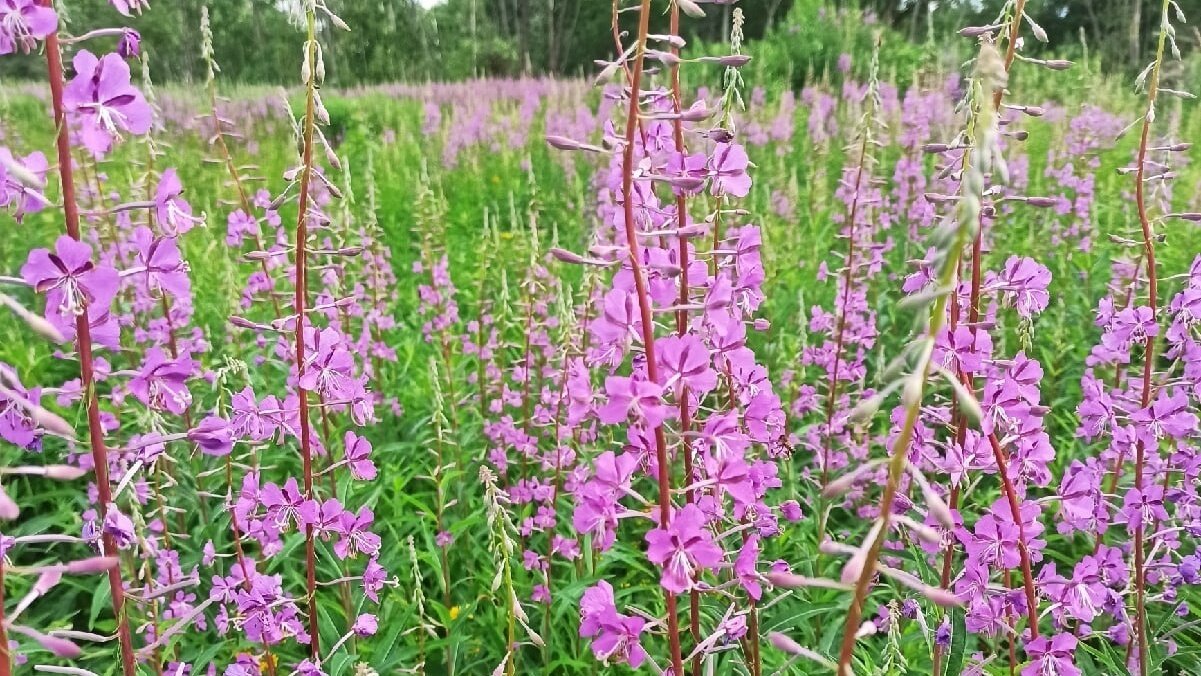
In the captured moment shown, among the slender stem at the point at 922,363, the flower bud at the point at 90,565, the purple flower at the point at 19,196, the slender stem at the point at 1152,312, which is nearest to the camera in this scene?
the slender stem at the point at 922,363

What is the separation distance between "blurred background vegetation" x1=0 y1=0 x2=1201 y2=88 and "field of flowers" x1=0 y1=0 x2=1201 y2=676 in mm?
5883

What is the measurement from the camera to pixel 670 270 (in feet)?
5.58

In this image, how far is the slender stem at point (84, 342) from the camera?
1595 mm

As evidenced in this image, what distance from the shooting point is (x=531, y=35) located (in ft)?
144

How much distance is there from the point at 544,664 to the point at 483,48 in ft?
99.0

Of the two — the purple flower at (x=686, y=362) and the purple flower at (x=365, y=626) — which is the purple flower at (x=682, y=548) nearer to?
the purple flower at (x=686, y=362)

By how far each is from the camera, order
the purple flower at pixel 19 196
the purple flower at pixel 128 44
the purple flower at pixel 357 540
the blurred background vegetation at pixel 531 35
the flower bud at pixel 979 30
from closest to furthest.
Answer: the purple flower at pixel 19 196 < the purple flower at pixel 128 44 < the flower bud at pixel 979 30 < the purple flower at pixel 357 540 < the blurred background vegetation at pixel 531 35

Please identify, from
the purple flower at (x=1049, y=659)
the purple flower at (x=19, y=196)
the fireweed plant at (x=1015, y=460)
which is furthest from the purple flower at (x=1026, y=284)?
the purple flower at (x=19, y=196)

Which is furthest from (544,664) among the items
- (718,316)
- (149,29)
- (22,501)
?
(149,29)

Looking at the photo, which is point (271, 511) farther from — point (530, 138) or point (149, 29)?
point (149, 29)

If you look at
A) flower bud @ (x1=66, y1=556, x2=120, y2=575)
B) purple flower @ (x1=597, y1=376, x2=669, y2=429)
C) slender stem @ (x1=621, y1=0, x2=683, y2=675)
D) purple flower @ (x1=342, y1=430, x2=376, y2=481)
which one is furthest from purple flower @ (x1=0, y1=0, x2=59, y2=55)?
purple flower @ (x1=342, y1=430, x2=376, y2=481)

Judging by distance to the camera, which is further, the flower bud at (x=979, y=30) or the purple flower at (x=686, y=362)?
the flower bud at (x=979, y=30)

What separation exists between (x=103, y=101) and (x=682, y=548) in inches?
56.9

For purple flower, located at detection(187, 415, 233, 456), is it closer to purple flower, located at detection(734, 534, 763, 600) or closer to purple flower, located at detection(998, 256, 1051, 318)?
purple flower, located at detection(734, 534, 763, 600)
